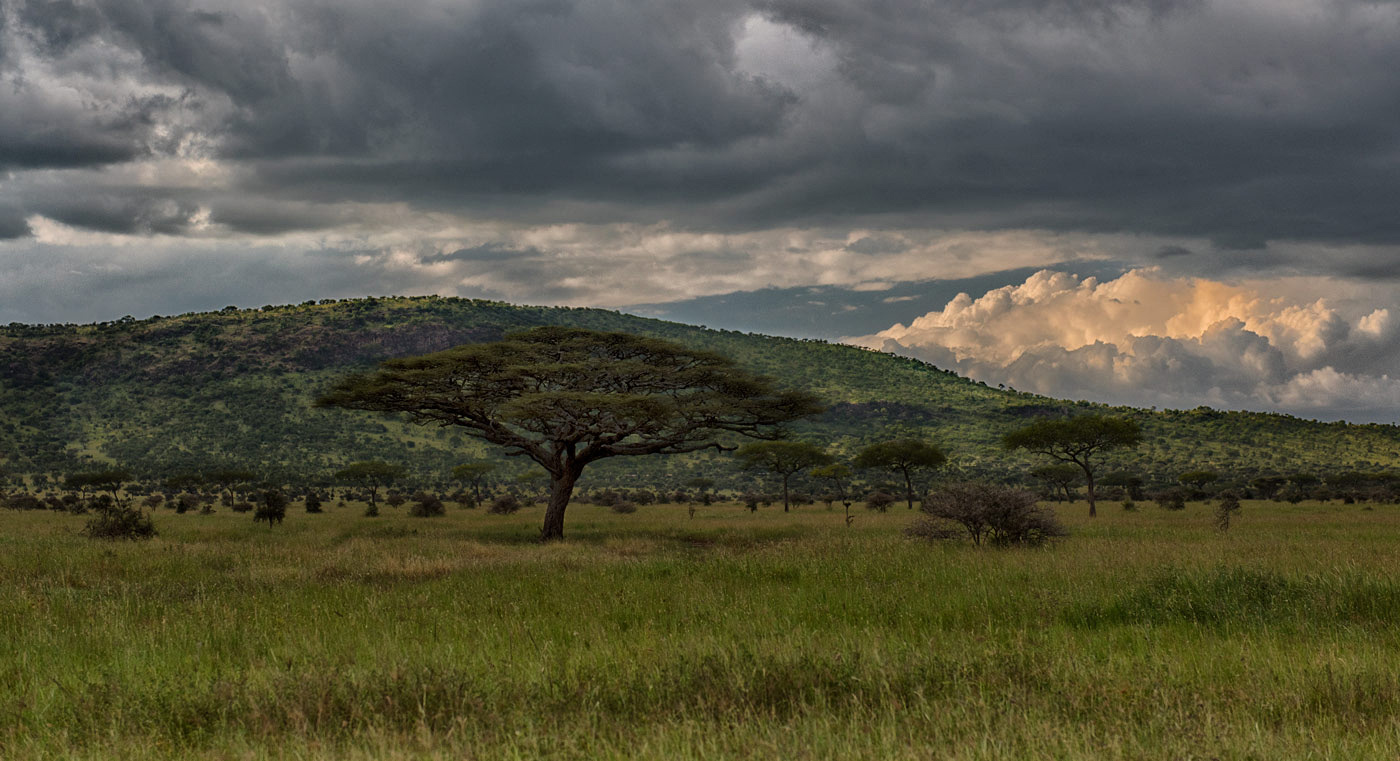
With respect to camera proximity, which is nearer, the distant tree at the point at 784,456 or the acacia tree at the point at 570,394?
the acacia tree at the point at 570,394

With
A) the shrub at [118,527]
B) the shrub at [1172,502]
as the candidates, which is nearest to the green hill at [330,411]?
the shrub at [1172,502]

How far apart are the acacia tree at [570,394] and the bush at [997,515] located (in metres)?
10.4

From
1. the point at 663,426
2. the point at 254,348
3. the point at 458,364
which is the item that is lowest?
the point at 663,426

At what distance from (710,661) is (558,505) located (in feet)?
80.5

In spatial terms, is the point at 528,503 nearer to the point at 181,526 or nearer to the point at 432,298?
the point at 181,526

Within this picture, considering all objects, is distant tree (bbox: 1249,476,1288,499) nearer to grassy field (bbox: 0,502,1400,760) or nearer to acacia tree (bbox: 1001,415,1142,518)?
acacia tree (bbox: 1001,415,1142,518)

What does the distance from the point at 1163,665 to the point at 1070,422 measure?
160 feet

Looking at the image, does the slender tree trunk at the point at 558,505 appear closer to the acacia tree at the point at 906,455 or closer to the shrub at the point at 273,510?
the shrub at the point at 273,510

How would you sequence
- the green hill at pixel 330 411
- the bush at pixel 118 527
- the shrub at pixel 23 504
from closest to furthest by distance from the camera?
the bush at pixel 118 527 → the shrub at pixel 23 504 → the green hill at pixel 330 411

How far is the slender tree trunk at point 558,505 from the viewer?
3078cm

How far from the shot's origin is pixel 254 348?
415 feet

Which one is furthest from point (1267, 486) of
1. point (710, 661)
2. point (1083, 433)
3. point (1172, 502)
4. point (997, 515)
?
point (710, 661)

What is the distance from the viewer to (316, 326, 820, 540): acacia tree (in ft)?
98.1

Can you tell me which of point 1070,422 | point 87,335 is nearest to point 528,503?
point 1070,422
